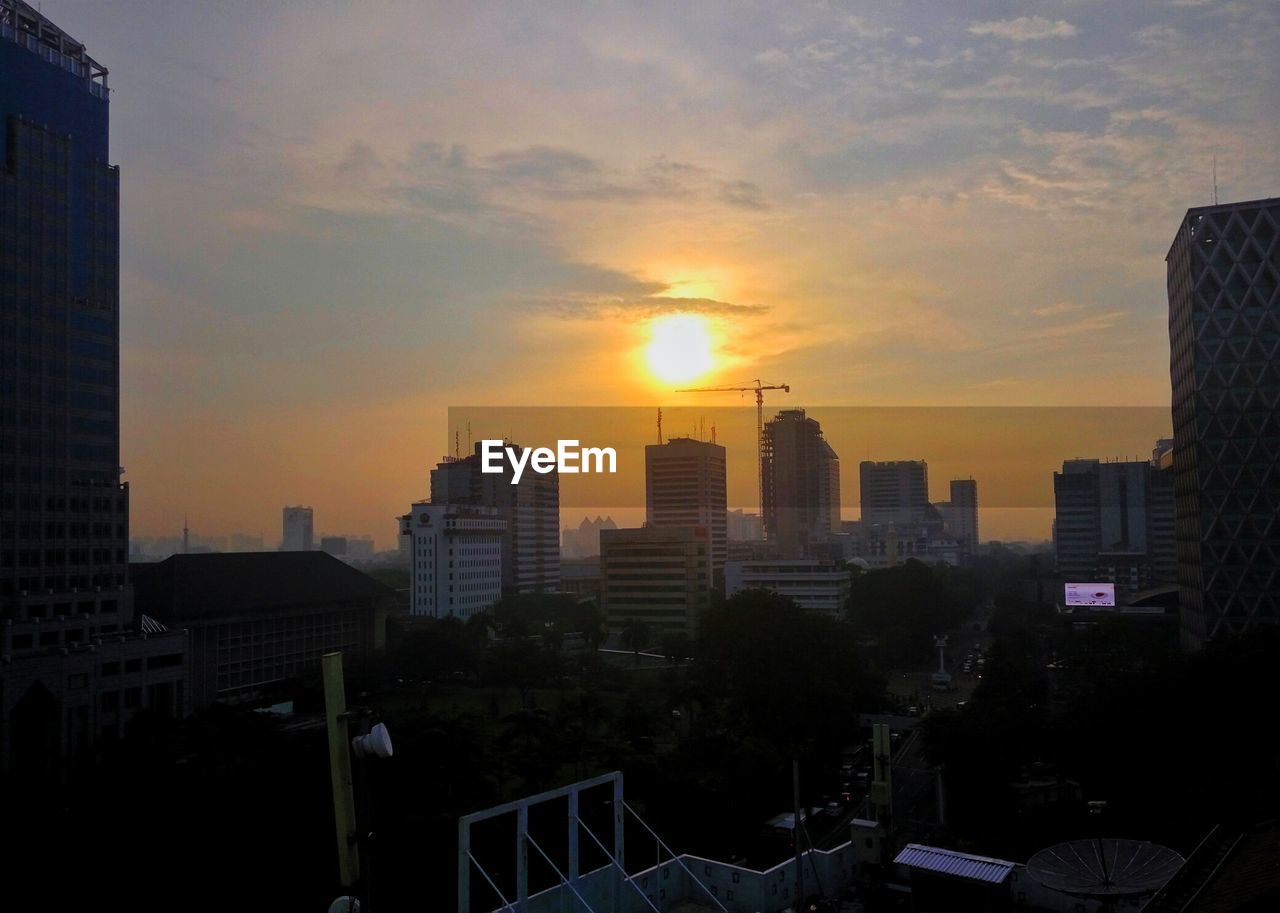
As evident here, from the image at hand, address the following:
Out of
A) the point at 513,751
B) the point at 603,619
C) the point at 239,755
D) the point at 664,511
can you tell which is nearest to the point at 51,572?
the point at 239,755

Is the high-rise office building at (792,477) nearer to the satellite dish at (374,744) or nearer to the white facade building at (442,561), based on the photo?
the white facade building at (442,561)

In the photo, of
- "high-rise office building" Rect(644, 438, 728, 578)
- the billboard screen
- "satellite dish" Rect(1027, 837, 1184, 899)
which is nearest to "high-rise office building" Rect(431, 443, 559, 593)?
"high-rise office building" Rect(644, 438, 728, 578)

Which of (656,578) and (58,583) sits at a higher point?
(58,583)

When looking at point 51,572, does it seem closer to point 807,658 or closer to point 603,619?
point 807,658

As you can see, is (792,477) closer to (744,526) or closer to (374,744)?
(744,526)

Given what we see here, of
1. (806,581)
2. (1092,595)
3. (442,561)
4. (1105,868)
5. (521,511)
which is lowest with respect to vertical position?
(806,581)

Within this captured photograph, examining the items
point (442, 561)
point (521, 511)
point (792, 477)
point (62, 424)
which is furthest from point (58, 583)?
point (792, 477)
